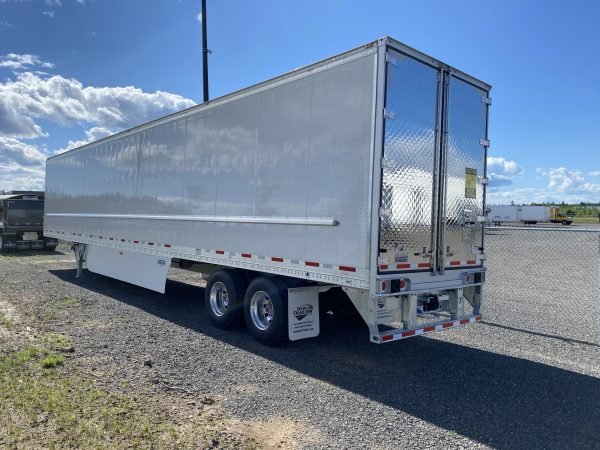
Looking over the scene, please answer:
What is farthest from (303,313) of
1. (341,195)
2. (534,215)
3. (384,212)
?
(534,215)

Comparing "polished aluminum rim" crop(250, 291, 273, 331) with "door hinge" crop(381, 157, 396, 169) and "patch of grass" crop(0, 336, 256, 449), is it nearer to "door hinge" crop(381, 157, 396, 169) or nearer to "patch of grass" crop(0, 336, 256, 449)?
"patch of grass" crop(0, 336, 256, 449)

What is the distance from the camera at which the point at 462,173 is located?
6.41m

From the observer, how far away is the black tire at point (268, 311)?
6399mm

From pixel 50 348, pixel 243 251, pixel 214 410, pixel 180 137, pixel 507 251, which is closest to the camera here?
pixel 214 410

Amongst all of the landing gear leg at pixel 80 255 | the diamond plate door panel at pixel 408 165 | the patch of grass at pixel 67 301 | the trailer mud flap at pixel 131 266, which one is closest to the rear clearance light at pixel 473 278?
the diamond plate door panel at pixel 408 165

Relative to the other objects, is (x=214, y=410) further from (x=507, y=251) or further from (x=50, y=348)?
(x=507, y=251)

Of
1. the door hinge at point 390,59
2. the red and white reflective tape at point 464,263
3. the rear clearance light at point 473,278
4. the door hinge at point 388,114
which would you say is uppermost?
the door hinge at point 390,59

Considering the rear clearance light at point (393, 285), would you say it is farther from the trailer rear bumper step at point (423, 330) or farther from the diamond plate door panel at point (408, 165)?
the trailer rear bumper step at point (423, 330)

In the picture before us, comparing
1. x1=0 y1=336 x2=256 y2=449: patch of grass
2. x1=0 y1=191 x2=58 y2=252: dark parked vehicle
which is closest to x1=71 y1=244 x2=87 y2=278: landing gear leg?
x1=0 y1=191 x2=58 y2=252: dark parked vehicle

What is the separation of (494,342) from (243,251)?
3937mm

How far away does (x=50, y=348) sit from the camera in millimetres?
6168

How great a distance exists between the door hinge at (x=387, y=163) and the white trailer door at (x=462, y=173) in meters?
1.04

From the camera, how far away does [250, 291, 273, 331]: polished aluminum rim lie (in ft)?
22.3

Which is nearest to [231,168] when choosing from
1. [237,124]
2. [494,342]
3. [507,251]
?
[237,124]
